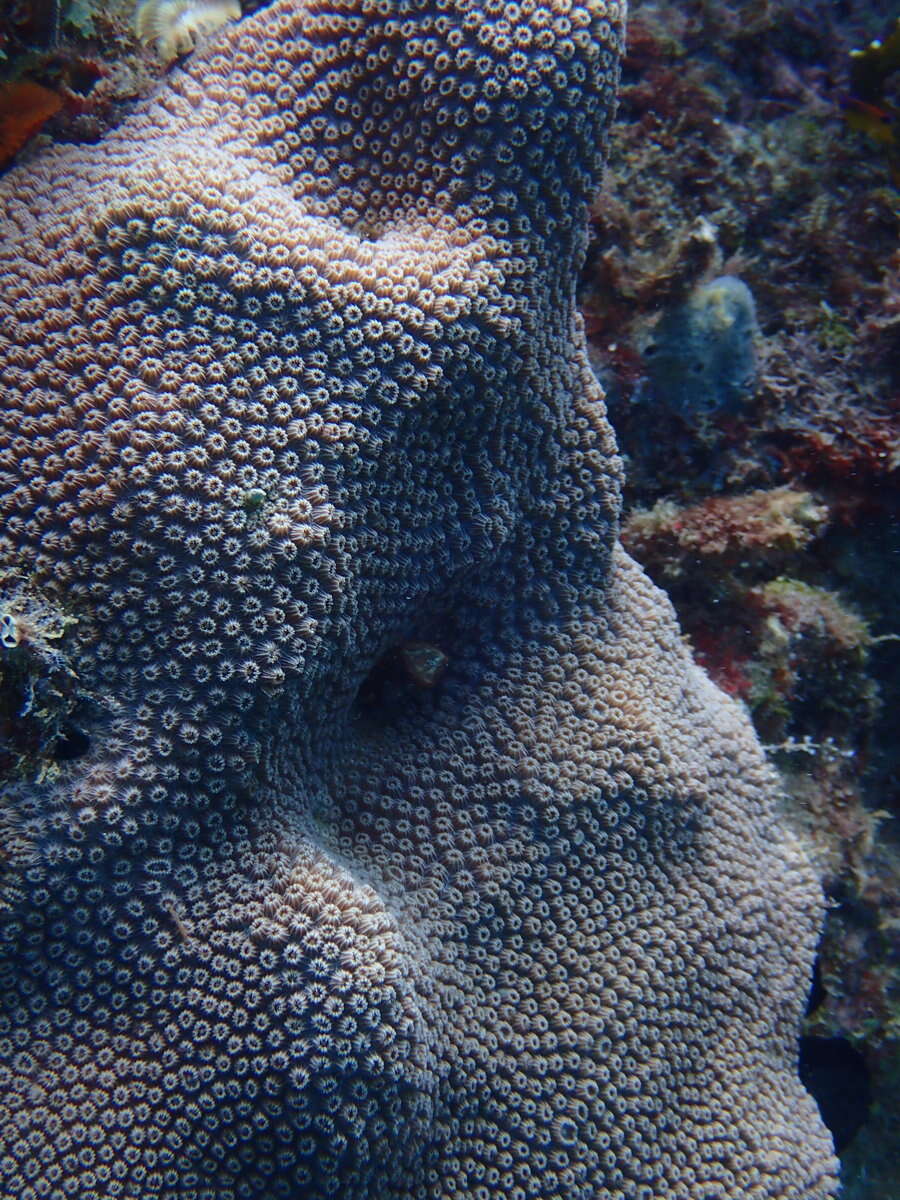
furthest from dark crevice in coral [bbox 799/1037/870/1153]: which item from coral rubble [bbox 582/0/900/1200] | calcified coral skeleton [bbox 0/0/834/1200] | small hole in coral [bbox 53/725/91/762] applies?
small hole in coral [bbox 53/725/91/762]

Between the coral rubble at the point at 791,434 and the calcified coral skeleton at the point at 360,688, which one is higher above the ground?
the coral rubble at the point at 791,434

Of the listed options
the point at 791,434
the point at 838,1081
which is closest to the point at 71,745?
the point at 791,434

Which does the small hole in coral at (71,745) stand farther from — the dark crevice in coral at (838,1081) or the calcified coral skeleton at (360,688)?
the dark crevice in coral at (838,1081)

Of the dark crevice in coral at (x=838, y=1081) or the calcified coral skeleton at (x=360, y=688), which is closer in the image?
the calcified coral skeleton at (x=360, y=688)

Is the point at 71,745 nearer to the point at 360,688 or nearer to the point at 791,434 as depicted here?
the point at 360,688

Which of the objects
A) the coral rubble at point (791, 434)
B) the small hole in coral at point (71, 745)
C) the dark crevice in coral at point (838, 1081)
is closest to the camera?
the small hole in coral at point (71, 745)

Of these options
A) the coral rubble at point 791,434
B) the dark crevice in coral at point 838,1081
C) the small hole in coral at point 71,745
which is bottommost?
the dark crevice in coral at point 838,1081

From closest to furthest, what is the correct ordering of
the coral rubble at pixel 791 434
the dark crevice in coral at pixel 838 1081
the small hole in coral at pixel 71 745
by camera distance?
the small hole in coral at pixel 71 745, the coral rubble at pixel 791 434, the dark crevice in coral at pixel 838 1081

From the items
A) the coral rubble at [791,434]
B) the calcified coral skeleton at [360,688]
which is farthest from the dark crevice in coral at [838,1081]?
the calcified coral skeleton at [360,688]

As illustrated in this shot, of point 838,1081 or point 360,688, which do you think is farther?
point 838,1081
